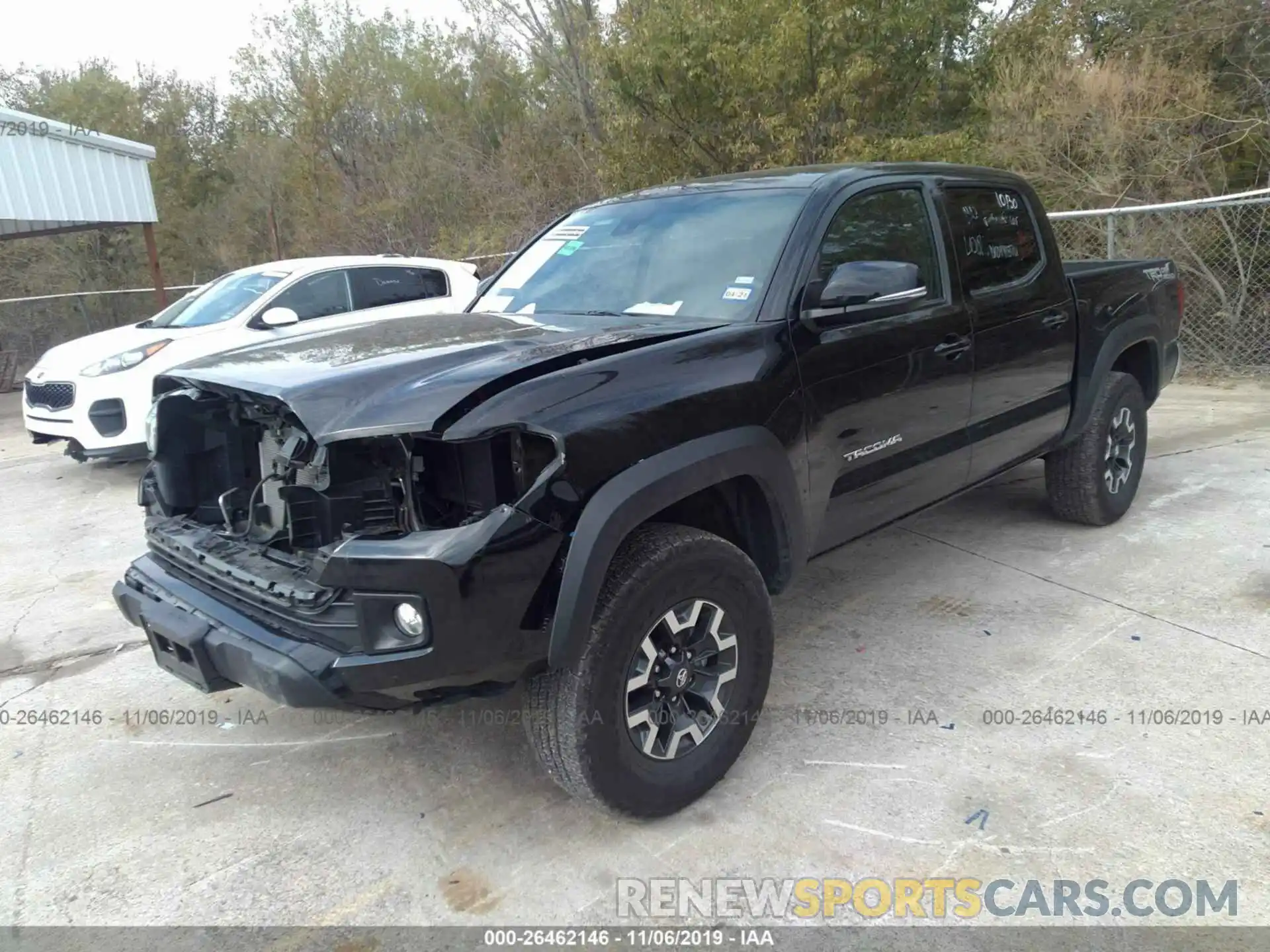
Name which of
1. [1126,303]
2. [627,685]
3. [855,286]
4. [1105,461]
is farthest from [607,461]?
[1126,303]

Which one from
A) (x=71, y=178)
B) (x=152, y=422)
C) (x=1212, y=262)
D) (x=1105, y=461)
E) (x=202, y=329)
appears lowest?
(x=1105, y=461)

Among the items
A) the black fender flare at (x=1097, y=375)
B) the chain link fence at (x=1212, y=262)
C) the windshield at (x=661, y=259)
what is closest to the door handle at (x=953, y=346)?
the windshield at (x=661, y=259)

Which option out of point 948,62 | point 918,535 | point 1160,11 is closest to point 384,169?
point 948,62

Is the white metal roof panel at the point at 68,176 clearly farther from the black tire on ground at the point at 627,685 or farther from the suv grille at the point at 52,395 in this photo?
the black tire on ground at the point at 627,685

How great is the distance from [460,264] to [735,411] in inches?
284

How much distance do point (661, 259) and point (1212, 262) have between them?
7818 millimetres

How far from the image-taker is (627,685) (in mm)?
2684

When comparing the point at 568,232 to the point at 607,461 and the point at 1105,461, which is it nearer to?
the point at 607,461

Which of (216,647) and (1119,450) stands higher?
(216,647)

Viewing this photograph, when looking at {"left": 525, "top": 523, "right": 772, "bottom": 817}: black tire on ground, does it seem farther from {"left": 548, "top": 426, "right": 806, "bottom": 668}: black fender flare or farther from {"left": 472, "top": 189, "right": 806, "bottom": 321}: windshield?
{"left": 472, "top": 189, "right": 806, "bottom": 321}: windshield

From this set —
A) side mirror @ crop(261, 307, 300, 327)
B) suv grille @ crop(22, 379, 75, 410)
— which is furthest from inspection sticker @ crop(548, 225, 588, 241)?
suv grille @ crop(22, 379, 75, 410)

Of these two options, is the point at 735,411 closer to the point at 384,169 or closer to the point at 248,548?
the point at 248,548

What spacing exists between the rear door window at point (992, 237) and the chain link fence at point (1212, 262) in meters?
4.73

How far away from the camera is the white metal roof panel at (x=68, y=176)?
1162 centimetres
